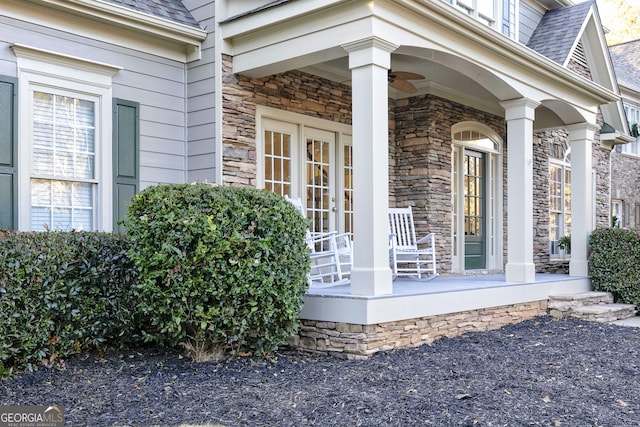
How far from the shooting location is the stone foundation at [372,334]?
5.00 meters

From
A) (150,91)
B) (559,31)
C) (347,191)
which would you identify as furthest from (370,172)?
(559,31)

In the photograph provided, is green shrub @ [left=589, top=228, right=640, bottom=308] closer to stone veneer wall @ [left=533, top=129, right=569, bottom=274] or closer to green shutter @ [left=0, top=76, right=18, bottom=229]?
stone veneer wall @ [left=533, top=129, right=569, bottom=274]

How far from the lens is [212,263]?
4324mm

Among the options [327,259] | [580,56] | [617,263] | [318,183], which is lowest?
[617,263]

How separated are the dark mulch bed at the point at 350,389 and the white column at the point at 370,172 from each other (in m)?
0.66

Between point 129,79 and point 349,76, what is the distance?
2.61 metres

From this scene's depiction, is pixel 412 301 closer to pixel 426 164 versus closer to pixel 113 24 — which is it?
pixel 426 164

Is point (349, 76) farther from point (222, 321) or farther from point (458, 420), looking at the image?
point (458, 420)

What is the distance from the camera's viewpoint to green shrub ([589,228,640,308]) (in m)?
8.22

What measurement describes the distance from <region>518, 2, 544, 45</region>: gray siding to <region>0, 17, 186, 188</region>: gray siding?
5730 mm

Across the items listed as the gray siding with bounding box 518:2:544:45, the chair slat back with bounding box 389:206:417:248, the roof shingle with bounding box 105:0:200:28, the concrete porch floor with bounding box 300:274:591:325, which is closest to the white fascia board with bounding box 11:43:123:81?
the roof shingle with bounding box 105:0:200:28

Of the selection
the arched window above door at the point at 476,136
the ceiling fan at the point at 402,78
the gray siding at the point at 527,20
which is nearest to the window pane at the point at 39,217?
the ceiling fan at the point at 402,78

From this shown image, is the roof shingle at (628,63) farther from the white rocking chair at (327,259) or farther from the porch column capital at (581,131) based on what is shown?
the white rocking chair at (327,259)

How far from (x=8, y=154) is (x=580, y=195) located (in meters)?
7.11
